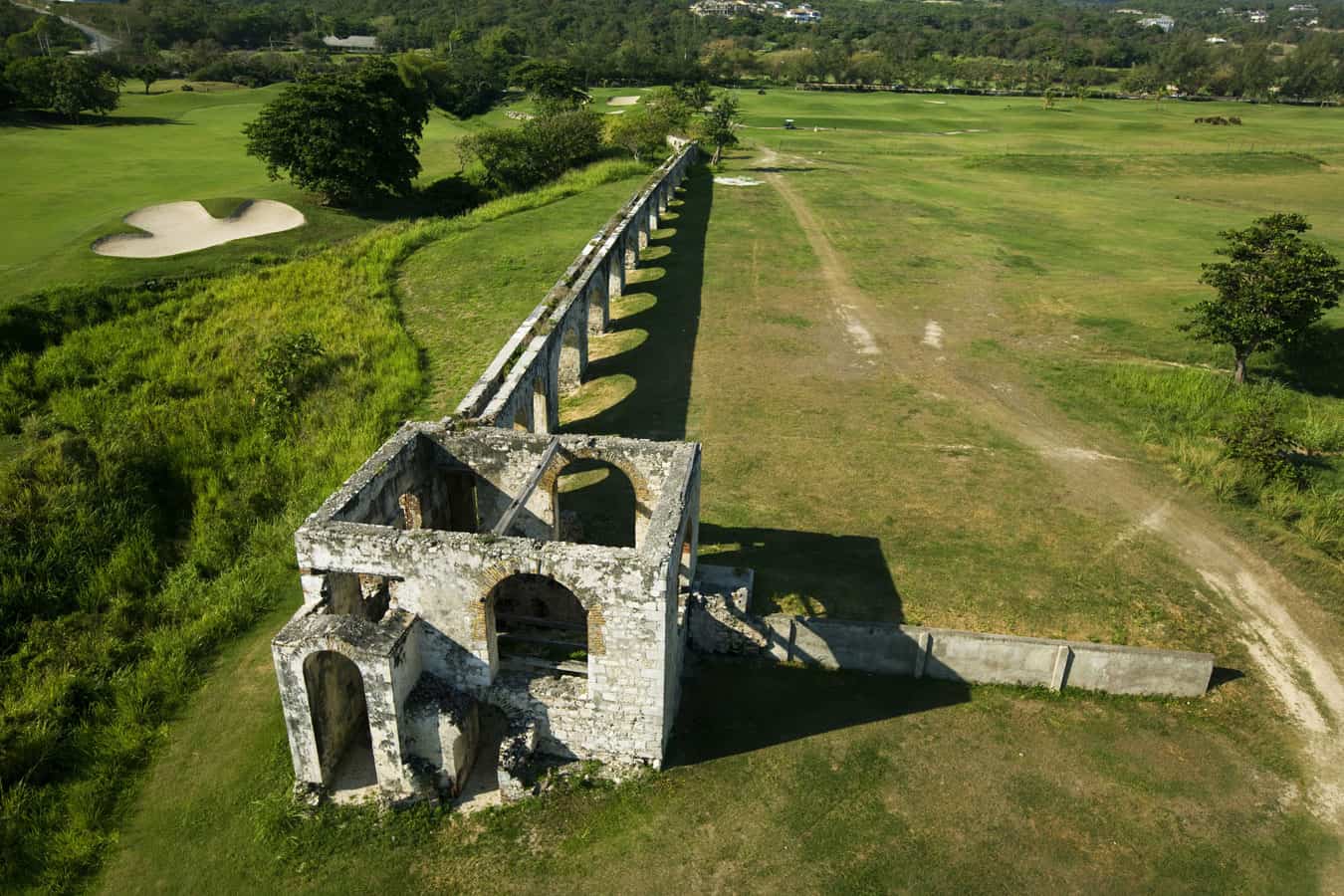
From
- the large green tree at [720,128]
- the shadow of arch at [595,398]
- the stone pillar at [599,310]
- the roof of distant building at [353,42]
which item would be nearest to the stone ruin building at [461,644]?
the shadow of arch at [595,398]

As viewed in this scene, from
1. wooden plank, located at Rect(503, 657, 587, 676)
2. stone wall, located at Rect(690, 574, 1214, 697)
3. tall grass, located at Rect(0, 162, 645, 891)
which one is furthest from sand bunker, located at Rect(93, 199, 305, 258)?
stone wall, located at Rect(690, 574, 1214, 697)

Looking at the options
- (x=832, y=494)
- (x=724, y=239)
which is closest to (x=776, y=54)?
(x=724, y=239)

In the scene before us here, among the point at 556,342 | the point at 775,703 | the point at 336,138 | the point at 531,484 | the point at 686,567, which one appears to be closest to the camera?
the point at 775,703

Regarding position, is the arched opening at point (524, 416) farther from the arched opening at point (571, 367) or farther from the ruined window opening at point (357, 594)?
the ruined window opening at point (357, 594)

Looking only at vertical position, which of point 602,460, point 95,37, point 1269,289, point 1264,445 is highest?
point 95,37

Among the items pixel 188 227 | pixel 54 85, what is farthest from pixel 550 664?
pixel 54 85

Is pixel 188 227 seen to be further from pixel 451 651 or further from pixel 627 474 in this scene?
pixel 451 651

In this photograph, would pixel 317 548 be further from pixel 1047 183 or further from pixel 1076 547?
pixel 1047 183
